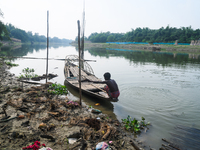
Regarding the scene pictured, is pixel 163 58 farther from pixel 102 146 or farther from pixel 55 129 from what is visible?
pixel 102 146

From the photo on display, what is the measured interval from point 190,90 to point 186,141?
5326mm

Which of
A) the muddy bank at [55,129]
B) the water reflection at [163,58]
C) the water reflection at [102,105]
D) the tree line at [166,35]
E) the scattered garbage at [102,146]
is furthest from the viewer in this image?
the tree line at [166,35]

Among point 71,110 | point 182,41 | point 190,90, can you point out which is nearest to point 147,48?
point 182,41

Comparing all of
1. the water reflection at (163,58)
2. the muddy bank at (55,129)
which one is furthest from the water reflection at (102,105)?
the water reflection at (163,58)

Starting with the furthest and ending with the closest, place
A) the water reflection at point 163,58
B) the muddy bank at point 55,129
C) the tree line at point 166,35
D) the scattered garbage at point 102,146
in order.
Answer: the tree line at point 166,35 → the water reflection at point 163,58 → the muddy bank at point 55,129 → the scattered garbage at point 102,146

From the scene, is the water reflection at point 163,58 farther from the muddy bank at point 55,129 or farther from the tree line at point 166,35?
the tree line at point 166,35

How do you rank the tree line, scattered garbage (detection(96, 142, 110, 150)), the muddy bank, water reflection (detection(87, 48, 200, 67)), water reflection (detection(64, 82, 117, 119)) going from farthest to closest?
the tree line
water reflection (detection(87, 48, 200, 67))
water reflection (detection(64, 82, 117, 119))
the muddy bank
scattered garbage (detection(96, 142, 110, 150))

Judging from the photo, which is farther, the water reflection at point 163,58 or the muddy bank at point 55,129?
the water reflection at point 163,58

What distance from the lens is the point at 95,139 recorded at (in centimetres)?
354

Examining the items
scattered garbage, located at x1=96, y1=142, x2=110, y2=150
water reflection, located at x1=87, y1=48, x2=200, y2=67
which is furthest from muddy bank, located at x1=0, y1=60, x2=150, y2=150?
water reflection, located at x1=87, y1=48, x2=200, y2=67

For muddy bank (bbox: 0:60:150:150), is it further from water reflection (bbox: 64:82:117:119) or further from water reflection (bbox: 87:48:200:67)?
water reflection (bbox: 87:48:200:67)

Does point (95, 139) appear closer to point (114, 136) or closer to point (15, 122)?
point (114, 136)

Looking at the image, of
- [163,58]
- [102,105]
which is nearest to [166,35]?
[163,58]

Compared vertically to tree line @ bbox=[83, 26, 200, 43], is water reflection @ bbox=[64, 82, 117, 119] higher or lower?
lower
